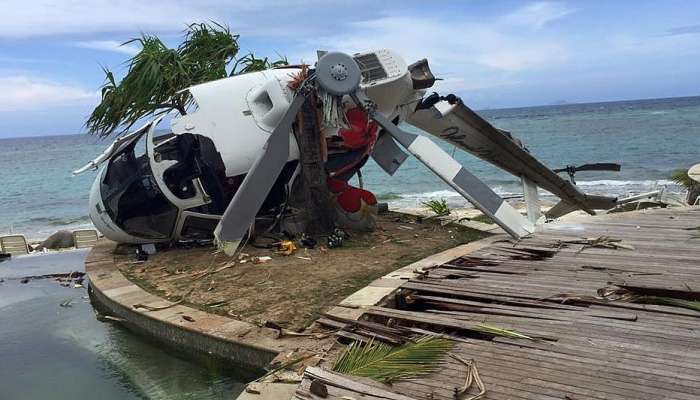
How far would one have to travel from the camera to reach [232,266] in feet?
27.8

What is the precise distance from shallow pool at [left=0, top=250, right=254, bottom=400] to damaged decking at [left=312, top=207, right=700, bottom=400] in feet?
6.92

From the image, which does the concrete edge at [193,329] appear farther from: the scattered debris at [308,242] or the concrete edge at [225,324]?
the scattered debris at [308,242]

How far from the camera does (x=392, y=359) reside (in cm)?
390

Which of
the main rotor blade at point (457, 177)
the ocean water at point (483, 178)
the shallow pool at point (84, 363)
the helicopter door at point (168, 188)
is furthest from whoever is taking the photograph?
the ocean water at point (483, 178)

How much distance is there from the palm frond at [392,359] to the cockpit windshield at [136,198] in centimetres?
590

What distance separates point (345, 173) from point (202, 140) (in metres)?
2.49

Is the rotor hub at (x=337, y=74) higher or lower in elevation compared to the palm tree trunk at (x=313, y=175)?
higher

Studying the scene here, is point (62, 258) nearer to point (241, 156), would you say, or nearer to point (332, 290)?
point (241, 156)

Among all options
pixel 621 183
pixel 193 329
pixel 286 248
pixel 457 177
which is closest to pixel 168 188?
pixel 286 248

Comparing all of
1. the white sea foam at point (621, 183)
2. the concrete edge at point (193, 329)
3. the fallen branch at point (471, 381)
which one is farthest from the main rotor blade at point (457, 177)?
the white sea foam at point (621, 183)

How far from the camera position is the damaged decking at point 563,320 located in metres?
3.44

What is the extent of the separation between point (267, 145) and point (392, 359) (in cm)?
465

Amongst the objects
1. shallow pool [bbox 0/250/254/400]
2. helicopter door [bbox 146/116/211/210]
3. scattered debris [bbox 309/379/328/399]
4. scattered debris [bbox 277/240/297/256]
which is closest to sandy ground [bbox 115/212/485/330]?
scattered debris [bbox 277/240/297/256]

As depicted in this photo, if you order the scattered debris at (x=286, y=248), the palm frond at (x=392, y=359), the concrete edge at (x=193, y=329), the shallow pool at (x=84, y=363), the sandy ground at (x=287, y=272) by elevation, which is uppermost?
the palm frond at (x=392, y=359)
